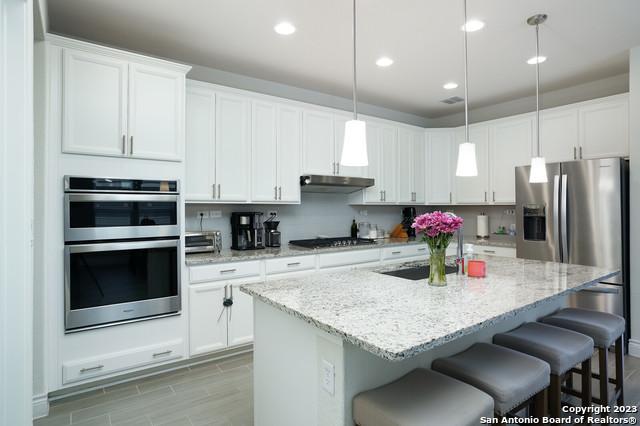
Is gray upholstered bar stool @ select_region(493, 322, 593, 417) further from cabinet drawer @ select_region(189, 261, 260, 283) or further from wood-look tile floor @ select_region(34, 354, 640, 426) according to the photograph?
cabinet drawer @ select_region(189, 261, 260, 283)

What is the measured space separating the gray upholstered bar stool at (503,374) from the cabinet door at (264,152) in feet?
7.93

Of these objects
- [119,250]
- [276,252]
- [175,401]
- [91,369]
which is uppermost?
[119,250]

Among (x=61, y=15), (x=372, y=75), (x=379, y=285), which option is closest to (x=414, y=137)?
(x=372, y=75)

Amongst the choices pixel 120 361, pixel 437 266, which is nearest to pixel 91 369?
pixel 120 361

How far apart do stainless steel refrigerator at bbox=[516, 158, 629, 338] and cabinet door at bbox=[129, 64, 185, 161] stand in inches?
136

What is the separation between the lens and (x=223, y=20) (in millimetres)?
2672

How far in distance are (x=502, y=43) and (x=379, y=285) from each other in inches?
95.9

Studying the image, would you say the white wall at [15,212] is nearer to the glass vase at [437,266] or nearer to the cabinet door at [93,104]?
the cabinet door at [93,104]

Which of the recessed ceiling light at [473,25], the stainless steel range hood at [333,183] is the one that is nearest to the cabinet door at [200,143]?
the stainless steel range hood at [333,183]

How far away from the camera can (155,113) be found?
2762 mm

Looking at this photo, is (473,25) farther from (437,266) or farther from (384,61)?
(437,266)

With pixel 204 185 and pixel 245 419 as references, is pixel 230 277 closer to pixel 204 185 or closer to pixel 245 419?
pixel 204 185

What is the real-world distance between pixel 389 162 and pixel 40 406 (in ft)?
13.3

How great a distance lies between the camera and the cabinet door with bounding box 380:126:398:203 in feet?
15.2
